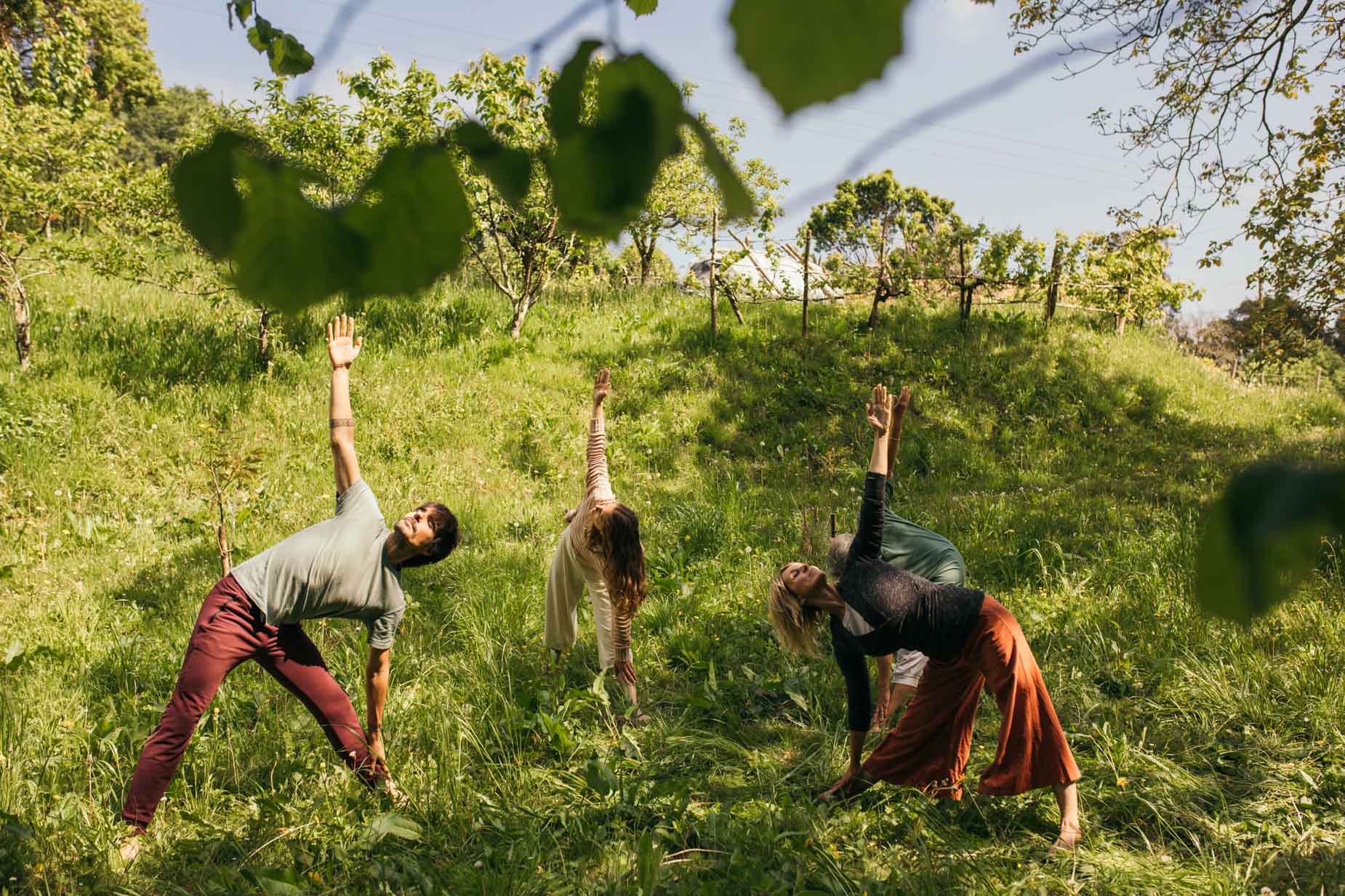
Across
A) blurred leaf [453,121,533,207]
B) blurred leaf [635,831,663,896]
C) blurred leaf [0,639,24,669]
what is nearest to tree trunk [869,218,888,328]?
blurred leaf [635,831,663,896]

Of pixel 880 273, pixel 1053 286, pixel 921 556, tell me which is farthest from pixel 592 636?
pixel 1053 286

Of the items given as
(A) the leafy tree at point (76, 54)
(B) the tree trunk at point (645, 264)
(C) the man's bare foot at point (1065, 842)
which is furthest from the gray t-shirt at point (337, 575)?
(B) the tree trunk at point (645, 264)

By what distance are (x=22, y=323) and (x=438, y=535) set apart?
7347 millimetres

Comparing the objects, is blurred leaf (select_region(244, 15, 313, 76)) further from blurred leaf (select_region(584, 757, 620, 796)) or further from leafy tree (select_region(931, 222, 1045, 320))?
leafy tree (select_region(931, 222, 1045, 320))

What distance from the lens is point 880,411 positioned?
368cm

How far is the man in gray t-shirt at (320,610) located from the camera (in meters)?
3.10

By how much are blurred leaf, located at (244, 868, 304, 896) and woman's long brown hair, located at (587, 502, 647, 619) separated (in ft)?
6.13

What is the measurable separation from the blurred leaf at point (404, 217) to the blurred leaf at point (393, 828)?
2.87 meters

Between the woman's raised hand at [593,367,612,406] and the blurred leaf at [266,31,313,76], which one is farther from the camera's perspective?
the woman's raised hand at [593,367,612,406]

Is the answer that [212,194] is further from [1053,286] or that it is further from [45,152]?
[1053,286]

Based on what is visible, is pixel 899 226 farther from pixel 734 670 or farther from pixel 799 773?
pixel 799 773

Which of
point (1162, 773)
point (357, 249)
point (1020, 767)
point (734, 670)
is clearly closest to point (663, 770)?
point (734, 670)

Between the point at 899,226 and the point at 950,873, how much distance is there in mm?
9820

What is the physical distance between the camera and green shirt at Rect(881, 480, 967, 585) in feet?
13.0
